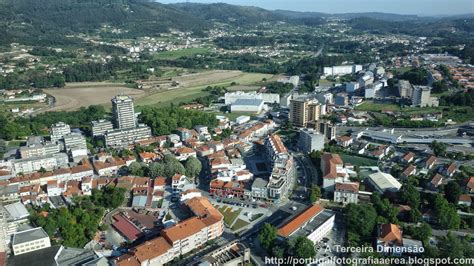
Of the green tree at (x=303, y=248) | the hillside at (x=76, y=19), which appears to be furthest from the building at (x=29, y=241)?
the hillside at (x=76, y=19)

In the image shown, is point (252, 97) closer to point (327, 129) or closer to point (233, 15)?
point (327, 129)

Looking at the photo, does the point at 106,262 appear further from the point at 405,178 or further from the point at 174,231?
the point at 405,178

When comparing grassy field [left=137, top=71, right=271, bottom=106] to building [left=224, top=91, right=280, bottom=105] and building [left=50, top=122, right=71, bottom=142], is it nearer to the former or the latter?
building [left=224, top=91, right=280, bottom=105]

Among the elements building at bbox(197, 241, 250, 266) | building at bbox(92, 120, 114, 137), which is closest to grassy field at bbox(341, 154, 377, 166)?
building at bbox(197, 241, 250, 266)

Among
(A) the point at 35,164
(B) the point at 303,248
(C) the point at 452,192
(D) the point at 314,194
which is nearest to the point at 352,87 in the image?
(C) the point at 452,192

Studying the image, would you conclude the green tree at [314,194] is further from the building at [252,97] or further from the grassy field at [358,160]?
the building at [252,97]
